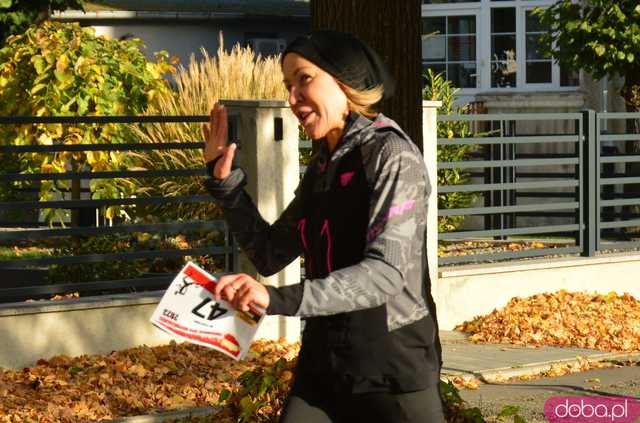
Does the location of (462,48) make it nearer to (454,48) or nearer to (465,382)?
(454,48)

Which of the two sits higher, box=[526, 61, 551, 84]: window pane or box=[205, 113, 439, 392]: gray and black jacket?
box=[526, 61, 551, 84]: window pane

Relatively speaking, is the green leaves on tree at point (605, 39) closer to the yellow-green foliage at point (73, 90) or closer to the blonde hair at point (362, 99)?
the yellow-green foliage at point (73, 90)

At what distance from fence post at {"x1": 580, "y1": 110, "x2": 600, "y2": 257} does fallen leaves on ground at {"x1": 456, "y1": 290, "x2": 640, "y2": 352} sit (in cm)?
90

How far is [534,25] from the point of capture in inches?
1198

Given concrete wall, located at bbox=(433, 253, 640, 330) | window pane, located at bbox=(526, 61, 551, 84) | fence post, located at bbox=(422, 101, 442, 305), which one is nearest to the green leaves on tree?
concrete wall, located at bbox=(433, 253, 640, 330)

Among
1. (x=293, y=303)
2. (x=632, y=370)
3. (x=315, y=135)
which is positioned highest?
(x=315, y=135)

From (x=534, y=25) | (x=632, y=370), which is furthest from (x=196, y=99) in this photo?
(x=534, y=25)

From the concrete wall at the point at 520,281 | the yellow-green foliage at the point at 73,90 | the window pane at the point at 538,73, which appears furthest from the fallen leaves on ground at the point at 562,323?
the window pane at the point at 538,73

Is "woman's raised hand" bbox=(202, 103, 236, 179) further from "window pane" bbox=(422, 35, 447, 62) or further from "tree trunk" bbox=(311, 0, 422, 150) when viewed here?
"window pane" bbox=(422, 35, 447, 62)

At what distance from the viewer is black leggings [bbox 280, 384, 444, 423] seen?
4133 millimetres

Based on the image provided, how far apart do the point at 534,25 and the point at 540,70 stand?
0.94 metres

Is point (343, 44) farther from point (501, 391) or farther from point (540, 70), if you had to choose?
point (540, 70)

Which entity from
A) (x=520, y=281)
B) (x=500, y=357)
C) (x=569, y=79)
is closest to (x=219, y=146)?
(x=500, y=357)

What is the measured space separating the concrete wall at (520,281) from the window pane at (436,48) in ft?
58.6
